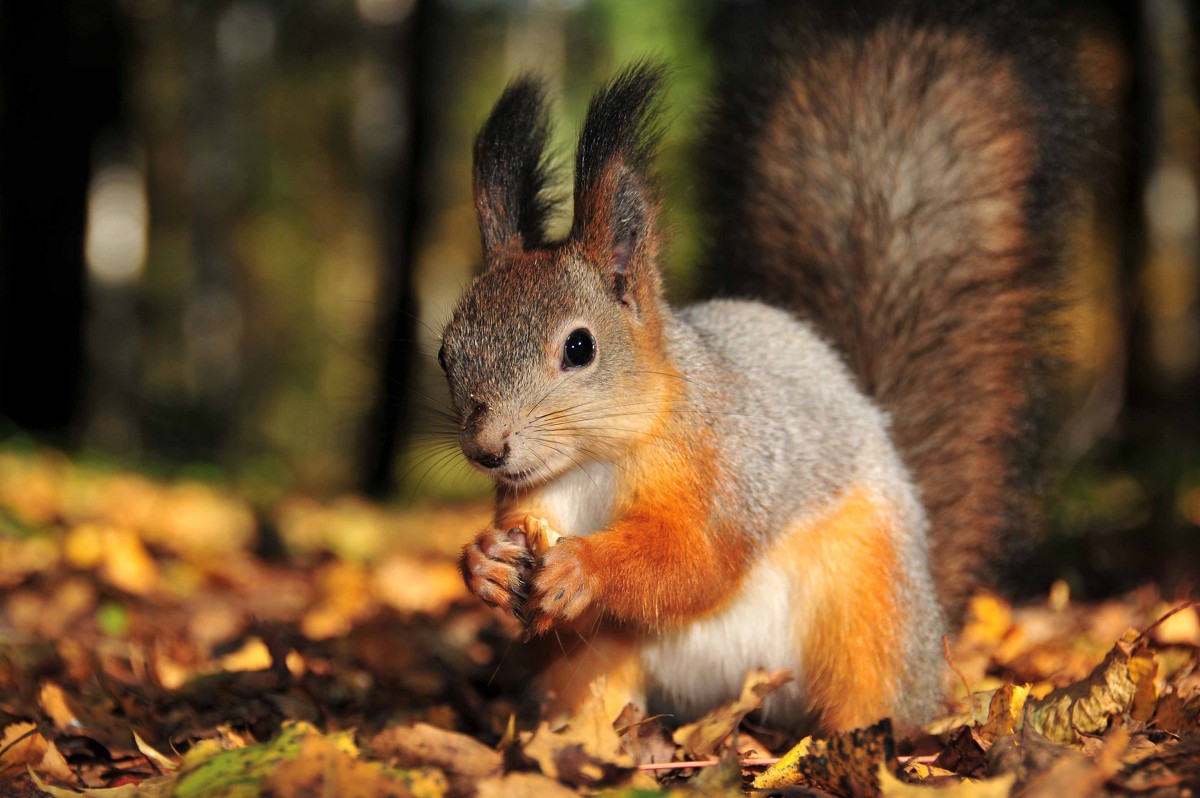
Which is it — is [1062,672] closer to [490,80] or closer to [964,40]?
[964,40]

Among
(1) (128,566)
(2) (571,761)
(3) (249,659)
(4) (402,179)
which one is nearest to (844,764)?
(2) (571,761)

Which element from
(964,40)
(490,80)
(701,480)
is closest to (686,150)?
(964,40)

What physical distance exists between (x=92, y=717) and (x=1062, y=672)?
215cm

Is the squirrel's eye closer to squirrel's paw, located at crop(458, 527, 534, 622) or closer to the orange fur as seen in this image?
squirrel's paw, located at crop(458, 527, 534, 622)

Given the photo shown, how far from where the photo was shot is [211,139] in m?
18.5

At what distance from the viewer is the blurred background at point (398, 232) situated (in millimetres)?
3998

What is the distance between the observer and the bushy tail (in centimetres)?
284

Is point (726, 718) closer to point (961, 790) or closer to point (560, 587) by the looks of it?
point (560, 587)

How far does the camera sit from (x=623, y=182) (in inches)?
88.2

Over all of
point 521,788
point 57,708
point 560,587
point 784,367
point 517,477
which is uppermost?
point 784,367

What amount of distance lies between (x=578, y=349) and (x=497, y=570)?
47cm

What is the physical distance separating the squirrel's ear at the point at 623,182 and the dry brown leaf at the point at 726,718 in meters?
0.84

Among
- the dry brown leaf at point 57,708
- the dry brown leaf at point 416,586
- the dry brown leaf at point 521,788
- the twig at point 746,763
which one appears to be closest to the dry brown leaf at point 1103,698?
the twig at point 746,763

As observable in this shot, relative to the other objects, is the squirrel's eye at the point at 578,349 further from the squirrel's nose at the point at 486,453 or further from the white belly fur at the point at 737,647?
the white belly fur at the point at 737,647
